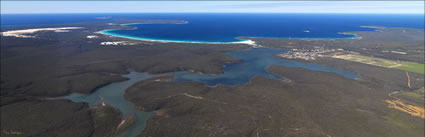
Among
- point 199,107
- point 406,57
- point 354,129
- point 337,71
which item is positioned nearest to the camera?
point 354,129

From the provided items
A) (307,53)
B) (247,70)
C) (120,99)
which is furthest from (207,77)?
(307,53)

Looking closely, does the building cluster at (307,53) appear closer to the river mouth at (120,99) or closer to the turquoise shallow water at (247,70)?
the turquoise shallow water at (247,70)

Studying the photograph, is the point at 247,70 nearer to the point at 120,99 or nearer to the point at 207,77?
the point at 207,77

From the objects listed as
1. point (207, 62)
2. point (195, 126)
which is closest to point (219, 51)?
point (207, 62)

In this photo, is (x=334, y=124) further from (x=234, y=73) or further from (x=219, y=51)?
(x=219, y=51)

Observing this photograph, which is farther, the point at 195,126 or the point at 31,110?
the point at 31,110

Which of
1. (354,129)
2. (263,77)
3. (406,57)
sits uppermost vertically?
(406,57)

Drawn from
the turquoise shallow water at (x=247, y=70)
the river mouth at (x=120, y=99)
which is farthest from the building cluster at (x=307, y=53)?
the river mouth at (x=120, y=99)

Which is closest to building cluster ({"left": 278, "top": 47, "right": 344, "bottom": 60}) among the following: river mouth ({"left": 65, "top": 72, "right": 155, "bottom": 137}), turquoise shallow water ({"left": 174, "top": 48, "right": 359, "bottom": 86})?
turquoise shallow water ({"left": 174, "top": 48, "right": 359, "bottom": 86})

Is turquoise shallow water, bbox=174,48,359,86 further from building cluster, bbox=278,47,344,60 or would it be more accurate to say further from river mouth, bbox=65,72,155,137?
river mouth, bbox=65,72,155,137
